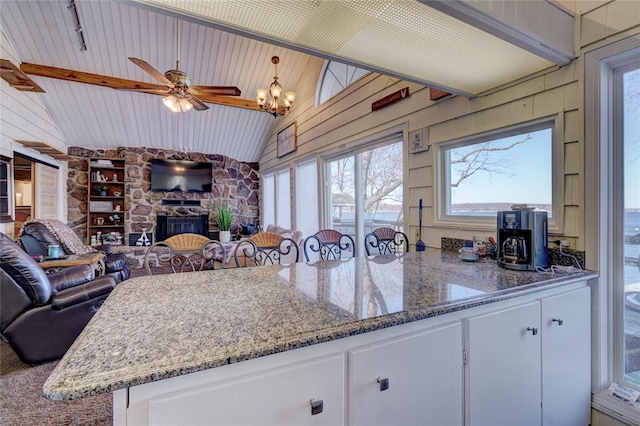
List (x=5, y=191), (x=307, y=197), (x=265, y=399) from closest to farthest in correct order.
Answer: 1. (x=265, y=399)
2. (x=5, y=191)
3. (x=307, y=197)

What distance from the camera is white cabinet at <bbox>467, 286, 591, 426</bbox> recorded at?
1.23 meters

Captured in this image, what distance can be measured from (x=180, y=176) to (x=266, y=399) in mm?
7194

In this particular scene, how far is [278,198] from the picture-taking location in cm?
654

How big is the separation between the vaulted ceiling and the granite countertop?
50.7 inches

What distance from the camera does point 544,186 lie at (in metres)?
1.96

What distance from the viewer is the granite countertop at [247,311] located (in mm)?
708

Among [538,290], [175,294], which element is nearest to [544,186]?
[538,290]

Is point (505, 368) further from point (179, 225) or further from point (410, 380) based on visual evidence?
point (179, 225)

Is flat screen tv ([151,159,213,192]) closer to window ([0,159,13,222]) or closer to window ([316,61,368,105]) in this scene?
window ([0,159,13,222])

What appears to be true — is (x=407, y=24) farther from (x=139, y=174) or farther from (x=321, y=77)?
(x=139, y=174)

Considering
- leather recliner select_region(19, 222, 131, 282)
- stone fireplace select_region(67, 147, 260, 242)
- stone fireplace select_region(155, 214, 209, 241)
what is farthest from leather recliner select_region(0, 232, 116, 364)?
stone fireplace select_region(67, 147, 260, 242)

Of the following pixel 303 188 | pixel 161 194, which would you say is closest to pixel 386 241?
pixel 303 188

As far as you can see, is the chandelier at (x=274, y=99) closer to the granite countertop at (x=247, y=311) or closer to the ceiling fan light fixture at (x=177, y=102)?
the ceiling fan light fixture at (x=177, y=102)

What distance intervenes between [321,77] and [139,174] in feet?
16.1
